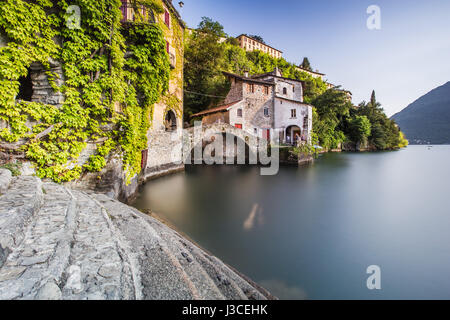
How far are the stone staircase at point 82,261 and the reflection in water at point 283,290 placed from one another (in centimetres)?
134

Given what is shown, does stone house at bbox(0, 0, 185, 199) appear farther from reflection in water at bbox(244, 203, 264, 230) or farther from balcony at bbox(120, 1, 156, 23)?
reflection in water at bbox(244, 203, 264, 230)

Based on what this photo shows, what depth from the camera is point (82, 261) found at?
1.69 m

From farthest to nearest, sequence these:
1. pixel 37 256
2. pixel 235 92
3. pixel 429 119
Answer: pixel 429 119
pixel 235 92
pixel 37 256

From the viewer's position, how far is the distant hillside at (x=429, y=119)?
3762 inches

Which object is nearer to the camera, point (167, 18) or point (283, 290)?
point (283, 290)

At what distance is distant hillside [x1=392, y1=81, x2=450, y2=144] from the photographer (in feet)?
314

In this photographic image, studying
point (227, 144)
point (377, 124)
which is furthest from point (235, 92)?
point (377, 124)

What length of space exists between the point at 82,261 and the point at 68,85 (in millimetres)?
4972

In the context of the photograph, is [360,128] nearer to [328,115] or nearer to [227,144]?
[328,115]

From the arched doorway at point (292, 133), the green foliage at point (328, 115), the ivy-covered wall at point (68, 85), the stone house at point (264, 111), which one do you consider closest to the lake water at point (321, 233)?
the ivy-covered wall at point (68, 85)

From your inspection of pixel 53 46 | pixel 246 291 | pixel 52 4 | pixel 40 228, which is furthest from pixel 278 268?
pixel 52 4

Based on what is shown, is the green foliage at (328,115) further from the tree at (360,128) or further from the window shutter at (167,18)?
the window shutter at (167,18)

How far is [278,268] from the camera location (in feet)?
13.1
